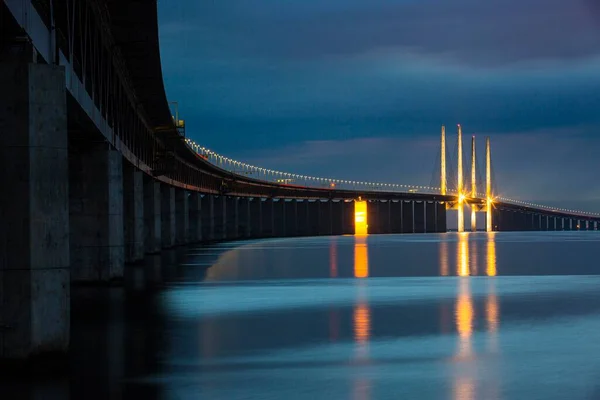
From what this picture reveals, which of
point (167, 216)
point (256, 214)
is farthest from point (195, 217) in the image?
point (256, 214)

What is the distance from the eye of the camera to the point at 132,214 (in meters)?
59.0

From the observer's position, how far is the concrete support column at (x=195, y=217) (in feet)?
381

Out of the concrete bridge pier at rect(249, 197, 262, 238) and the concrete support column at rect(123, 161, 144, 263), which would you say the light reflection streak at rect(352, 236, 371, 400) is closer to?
the concrete support column at rect(123, 161, 144, 263)

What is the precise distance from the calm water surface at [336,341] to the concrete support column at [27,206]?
125 cm

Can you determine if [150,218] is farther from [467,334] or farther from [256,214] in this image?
[256,214]

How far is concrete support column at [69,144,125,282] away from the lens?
38.0 metres

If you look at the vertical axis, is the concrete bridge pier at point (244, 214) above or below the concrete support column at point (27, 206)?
above

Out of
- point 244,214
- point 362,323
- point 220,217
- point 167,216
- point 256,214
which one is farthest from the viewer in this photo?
point 256,214

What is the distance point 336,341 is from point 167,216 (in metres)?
71.1

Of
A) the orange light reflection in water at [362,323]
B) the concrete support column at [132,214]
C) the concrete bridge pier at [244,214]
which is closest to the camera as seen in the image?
the orange light reflection in water at [362,323]

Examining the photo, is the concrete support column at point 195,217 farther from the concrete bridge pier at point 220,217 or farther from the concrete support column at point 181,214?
the concrete bridge pier at point 220,217

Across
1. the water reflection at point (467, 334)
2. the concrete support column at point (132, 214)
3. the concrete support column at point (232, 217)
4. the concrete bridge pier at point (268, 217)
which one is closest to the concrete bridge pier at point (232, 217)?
the concrete support column at point (232, 217)

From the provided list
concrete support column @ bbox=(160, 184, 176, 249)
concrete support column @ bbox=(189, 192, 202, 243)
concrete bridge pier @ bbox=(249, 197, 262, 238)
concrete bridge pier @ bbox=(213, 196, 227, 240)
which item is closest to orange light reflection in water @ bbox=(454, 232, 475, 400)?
concrete support column @ bbox=(160, 184, 176, 249)

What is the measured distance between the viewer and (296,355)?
18.2 metres
